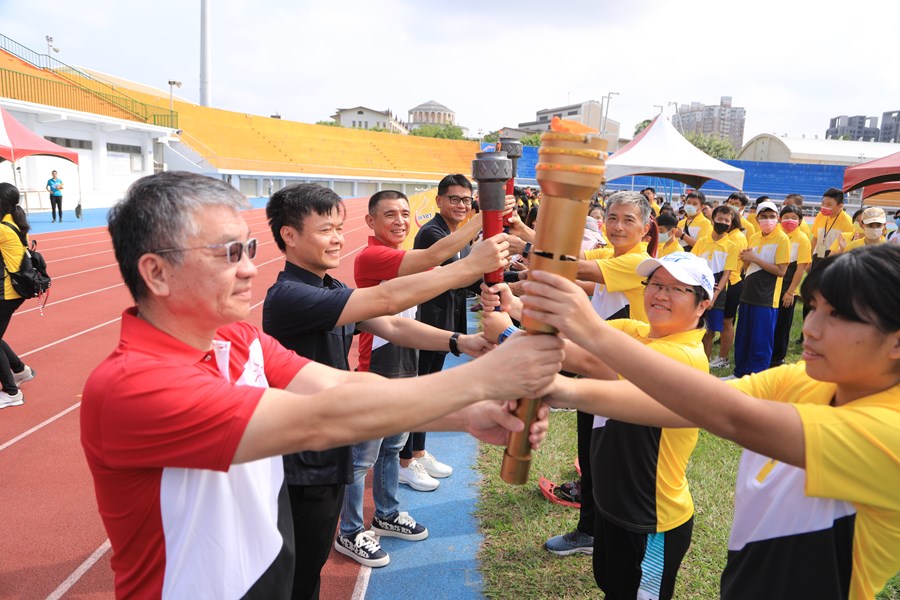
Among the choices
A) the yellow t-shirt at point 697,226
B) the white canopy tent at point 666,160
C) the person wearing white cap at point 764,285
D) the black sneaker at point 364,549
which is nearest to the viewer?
the black sneaker at point 364,549

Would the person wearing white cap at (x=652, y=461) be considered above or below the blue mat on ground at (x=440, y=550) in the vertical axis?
above

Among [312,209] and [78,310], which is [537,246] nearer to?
[312,209]

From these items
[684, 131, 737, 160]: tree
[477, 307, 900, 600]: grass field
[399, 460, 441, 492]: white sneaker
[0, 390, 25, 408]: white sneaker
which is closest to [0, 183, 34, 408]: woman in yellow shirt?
[0, 390, 25, 408]: white sneaker

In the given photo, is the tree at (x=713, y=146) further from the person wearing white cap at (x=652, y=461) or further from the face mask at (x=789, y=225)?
the person wearing white cap at (x=652, y=461)

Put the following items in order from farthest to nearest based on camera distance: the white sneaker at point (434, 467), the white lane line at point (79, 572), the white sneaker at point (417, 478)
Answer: the white sneaker at point (434, 467), the white sneaker at point (417, 478), the white lane line at point (79, 572)

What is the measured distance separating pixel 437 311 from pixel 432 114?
452 ft

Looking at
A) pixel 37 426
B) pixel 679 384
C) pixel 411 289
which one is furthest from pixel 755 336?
pixel 37 426

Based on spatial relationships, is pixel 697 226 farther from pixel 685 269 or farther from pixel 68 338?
pixel 68 338

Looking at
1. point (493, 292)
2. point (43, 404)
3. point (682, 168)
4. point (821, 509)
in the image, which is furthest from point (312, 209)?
point (682, 168)

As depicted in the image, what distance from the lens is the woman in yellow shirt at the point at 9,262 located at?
5766mm

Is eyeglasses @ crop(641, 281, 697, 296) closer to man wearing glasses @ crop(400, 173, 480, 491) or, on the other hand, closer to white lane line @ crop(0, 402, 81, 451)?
man wearing glasses @ crop(400, 173, 480, 491)

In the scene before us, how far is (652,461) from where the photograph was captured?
2.52 metres

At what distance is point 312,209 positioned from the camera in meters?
2.67

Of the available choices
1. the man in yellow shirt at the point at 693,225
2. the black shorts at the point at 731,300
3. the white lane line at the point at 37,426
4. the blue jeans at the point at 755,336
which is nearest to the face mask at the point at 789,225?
the black shorts at the point at 731,300
